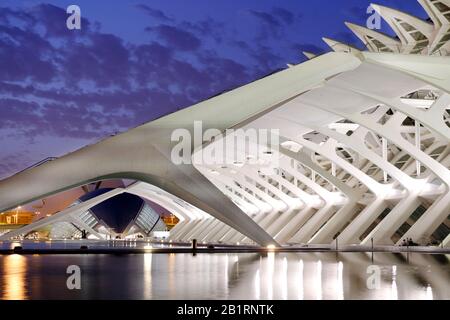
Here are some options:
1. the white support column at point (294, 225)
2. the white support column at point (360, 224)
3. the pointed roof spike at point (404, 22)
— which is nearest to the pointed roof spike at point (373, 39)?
the pointed roof spike at point (404, 22)

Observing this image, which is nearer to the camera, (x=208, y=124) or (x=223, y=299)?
(x=223, y=299)

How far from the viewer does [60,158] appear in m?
14.5

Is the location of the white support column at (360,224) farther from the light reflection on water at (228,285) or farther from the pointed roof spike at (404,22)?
the light reflection on water at (228,285)

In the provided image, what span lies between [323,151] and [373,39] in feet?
51.3

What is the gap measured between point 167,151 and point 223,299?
7864 mm

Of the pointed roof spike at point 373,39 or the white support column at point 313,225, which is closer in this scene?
the white support column at point 313,225

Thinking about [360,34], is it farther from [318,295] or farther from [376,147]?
[318,295]

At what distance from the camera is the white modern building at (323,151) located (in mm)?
14859

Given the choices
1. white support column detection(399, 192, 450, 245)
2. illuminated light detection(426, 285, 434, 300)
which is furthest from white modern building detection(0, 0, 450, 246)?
illuminated light detection(426, 285, 434, 300)

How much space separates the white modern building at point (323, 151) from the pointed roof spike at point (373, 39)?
110mm

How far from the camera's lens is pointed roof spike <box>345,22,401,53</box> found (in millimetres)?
43375

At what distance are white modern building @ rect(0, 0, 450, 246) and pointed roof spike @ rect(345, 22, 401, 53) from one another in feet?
0.36

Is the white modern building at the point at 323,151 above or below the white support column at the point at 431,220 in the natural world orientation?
above

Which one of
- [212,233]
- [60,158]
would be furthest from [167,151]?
[212,233]
